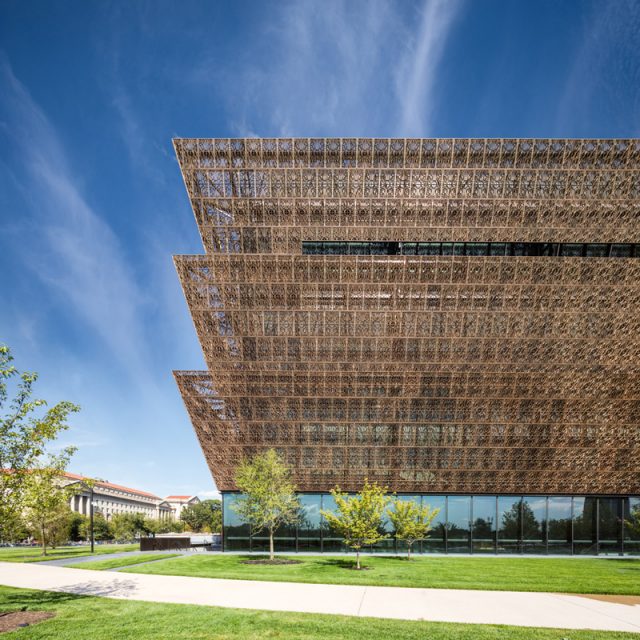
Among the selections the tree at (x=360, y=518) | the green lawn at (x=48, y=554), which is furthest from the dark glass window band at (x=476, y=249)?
the green lawn at (x=48, y=554)

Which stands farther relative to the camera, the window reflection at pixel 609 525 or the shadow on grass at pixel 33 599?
the window reflection at pixel 609 525

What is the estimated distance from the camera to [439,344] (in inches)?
1737

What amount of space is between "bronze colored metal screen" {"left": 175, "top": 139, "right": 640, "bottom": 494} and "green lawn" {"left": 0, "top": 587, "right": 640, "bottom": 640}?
28.4m

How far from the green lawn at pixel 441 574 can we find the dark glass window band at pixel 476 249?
28.7 metres

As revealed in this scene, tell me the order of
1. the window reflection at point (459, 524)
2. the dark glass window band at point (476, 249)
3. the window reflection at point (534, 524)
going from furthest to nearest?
1. the dark glass window band at point (476, 249)
2. the window reflection at point (534, 524)
3. the window reflection at point (459, 524)

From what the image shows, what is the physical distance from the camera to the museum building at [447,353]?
4369cm

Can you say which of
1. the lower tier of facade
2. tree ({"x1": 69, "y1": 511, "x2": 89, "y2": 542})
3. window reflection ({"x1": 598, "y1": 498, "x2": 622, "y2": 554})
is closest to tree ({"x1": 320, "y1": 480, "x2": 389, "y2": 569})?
the lower tier of facade

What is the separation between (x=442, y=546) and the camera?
44.7 m

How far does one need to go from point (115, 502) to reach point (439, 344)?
138 meters

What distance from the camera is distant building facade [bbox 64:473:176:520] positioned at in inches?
4783

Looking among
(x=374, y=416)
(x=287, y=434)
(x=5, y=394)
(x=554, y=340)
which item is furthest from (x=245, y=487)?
(x=554, y=340)

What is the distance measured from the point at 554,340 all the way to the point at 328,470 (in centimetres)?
2476

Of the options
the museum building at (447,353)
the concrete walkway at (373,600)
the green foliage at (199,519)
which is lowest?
the green foliage at (199,519)

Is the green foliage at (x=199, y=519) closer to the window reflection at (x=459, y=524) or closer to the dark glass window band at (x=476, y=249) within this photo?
the window reflection at (x=459, y=524)
